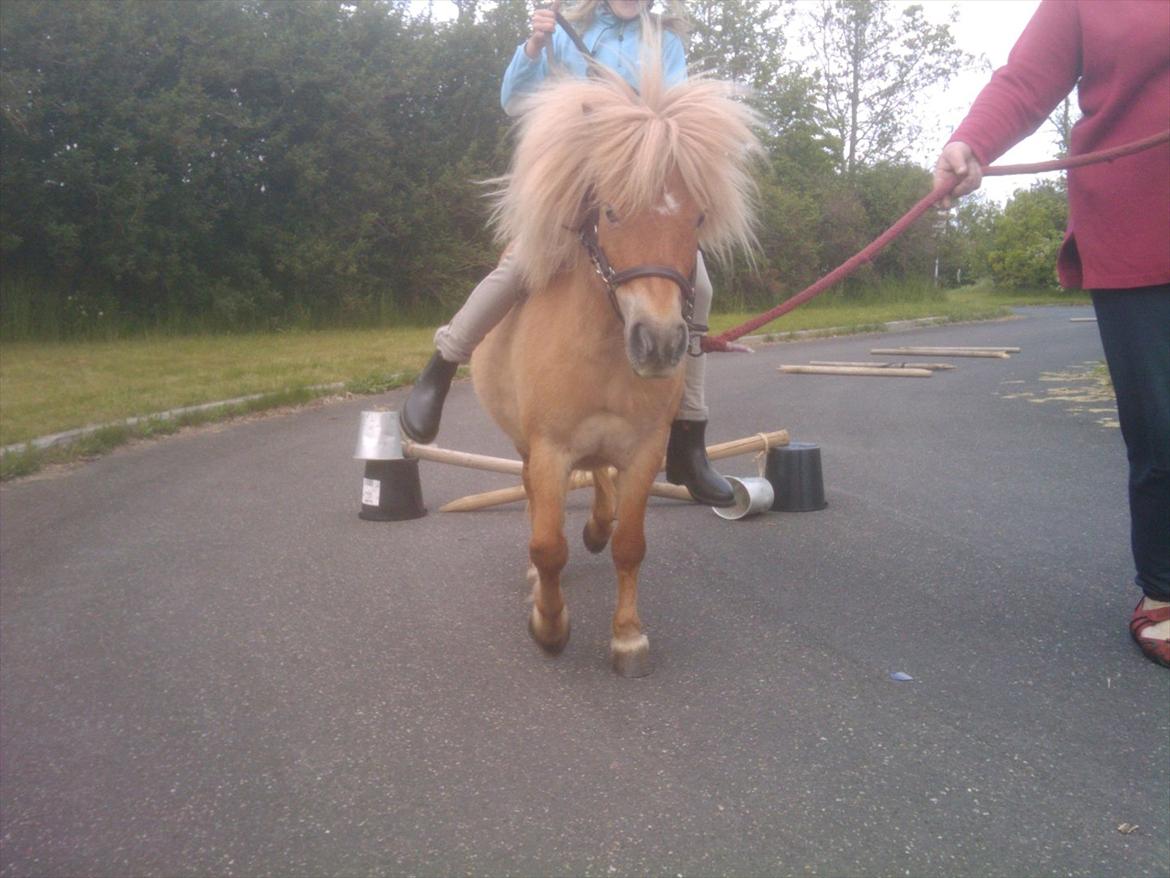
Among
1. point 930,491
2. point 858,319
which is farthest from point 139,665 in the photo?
point 858,319

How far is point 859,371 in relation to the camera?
1295 cm

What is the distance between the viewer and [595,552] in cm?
504

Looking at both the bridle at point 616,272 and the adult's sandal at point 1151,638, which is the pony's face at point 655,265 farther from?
the adult's sandal at point 1151,638

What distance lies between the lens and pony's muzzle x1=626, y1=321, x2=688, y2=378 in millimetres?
3078

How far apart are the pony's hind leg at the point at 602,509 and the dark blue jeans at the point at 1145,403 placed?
207cm

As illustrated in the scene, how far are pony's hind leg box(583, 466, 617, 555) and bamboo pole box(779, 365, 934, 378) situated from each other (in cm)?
847

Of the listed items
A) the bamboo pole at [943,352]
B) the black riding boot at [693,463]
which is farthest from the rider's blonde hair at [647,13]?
the bamboo pole at [943,352]

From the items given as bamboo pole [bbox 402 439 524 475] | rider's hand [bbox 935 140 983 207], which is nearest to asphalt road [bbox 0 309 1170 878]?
bamboo pole [bbox 402 439 524 475]

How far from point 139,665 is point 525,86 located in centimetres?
265

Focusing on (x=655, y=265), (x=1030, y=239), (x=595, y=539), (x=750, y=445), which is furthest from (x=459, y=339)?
(x=1030, y=239)

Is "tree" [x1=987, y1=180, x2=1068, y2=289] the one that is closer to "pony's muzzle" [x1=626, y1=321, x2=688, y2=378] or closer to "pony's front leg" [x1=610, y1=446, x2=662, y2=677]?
"pony's front leg" [x1=610, y1=446, x2=662, y2=677]

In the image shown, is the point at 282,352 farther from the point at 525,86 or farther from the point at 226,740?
the point at 226,740

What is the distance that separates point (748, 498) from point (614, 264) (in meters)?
2.81

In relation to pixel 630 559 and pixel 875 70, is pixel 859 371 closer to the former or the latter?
pixel 630 559
